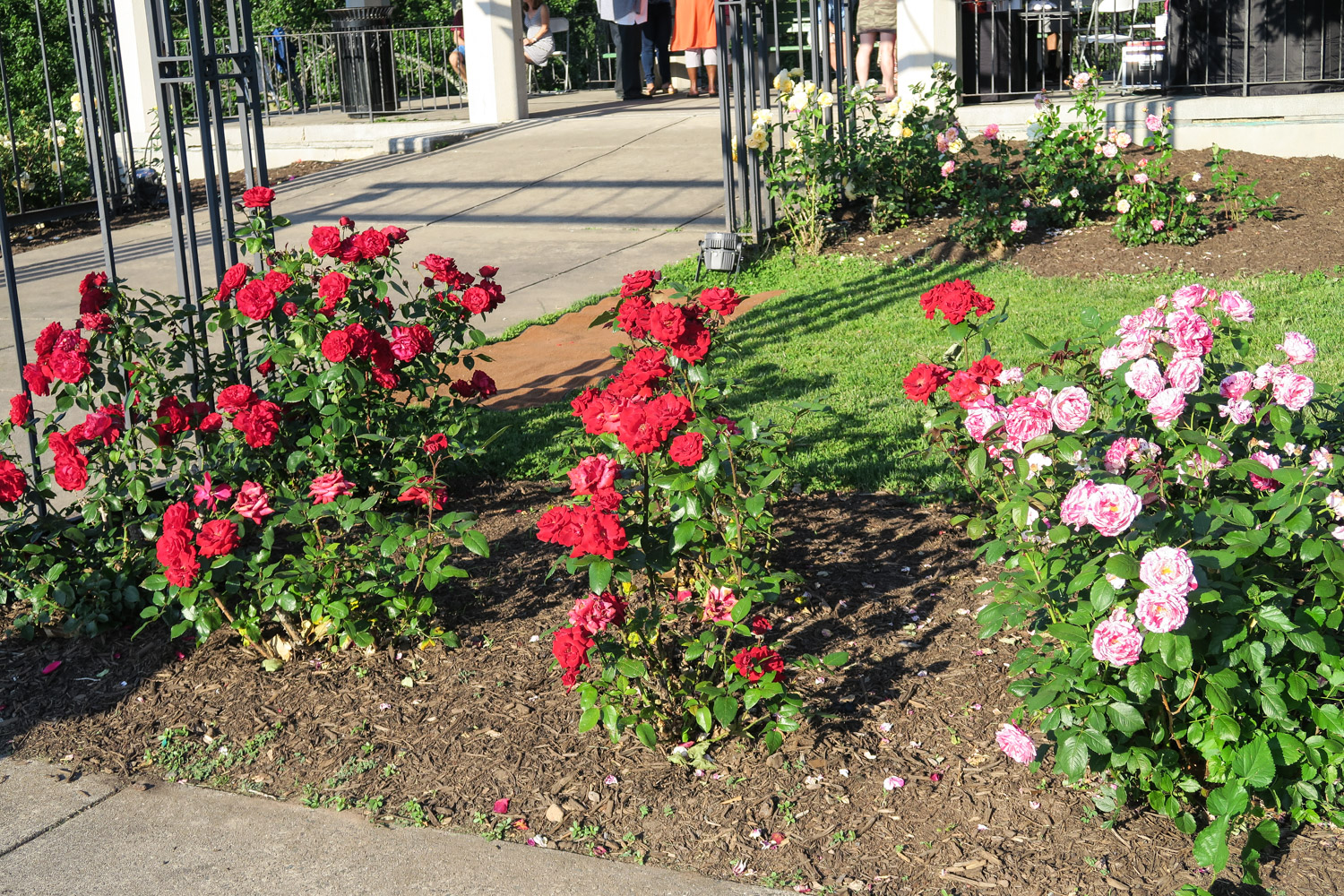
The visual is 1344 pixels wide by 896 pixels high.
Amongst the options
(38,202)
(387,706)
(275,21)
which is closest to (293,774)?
(387,706)

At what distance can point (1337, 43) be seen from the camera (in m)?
10.7

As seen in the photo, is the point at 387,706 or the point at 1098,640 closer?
the point at 1098,640

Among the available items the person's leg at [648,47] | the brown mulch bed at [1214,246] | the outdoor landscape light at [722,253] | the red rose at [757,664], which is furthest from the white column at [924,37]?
the red rose at [757,664]

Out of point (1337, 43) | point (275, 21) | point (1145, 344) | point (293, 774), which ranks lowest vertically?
point (293, 774)

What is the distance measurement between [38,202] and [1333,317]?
11.0 meters

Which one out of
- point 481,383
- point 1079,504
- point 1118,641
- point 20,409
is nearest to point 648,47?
point 481,383

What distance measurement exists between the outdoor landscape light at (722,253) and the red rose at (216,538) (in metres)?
5.06

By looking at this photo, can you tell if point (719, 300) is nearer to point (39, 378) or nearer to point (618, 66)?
point (39, 378)

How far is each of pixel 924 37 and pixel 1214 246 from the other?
174 inches

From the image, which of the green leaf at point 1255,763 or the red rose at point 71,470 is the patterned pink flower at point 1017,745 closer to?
the green leaf at point 1255,763

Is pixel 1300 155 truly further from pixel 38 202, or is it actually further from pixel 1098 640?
pixel 38 202

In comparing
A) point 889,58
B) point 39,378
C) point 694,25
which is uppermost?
point 694,25

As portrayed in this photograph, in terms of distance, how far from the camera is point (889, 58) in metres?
12.2

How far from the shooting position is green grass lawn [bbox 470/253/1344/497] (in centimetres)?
500
